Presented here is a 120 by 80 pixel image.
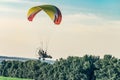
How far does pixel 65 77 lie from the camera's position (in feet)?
314

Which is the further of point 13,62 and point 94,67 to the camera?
point 13,62

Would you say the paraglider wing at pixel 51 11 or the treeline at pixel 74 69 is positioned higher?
the paraglider wing at pixel 51 11

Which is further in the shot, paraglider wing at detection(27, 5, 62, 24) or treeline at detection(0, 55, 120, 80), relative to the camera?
treeline at detection(0, 55, 120, 80)

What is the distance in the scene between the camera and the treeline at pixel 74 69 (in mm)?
87875

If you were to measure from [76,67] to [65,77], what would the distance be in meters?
3.60

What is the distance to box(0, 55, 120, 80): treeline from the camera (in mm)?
87875

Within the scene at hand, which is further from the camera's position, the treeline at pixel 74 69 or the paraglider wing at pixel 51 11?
the treeline at pixel 74 69

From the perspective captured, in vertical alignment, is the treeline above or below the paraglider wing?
below

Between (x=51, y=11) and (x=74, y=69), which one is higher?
(x=51, y=11)

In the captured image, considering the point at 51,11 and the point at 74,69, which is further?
the point at 74,69

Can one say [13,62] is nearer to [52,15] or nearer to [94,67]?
[94,67]

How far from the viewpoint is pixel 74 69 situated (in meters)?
93.8

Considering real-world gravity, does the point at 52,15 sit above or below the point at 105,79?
above

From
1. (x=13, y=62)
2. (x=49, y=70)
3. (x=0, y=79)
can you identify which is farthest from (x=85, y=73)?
(x=13, y=62)
